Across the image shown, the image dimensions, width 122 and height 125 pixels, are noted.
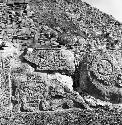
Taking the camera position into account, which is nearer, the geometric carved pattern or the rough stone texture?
the rough stone texture

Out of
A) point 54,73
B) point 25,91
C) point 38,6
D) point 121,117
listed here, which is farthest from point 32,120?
point 38,6

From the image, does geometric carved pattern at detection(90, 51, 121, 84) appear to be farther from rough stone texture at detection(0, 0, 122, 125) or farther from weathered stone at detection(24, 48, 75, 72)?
weathered stone at detection(24, 48, 75, 72)

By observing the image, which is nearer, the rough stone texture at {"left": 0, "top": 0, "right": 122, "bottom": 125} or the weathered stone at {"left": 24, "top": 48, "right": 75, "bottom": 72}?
the rough stone texture at {"left": 0, "top": 0, "right": 122, "bottom": 125}

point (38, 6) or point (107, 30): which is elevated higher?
point (38, 6)

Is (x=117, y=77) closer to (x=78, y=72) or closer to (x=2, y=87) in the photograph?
(x=78, y=72)

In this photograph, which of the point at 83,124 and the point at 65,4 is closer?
the point at 83,124

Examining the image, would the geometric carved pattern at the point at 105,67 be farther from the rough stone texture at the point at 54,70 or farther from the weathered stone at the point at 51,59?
the weathered stone at the point at 51,59

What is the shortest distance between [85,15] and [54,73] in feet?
4.57

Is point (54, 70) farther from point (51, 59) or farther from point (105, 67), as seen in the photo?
point (105, 67)

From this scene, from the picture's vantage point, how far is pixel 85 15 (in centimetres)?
617

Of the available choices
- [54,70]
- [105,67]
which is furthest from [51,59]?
[105,67]

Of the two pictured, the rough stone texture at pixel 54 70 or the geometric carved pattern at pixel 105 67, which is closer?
the rough stone texture at pixel 54 70

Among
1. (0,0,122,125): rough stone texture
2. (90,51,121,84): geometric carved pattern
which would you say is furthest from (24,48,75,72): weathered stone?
(90,51,121,84): geometric carved pattern

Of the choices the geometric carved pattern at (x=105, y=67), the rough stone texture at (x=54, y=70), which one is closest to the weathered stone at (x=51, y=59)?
the rough stone texture at (x=54, y=70)
